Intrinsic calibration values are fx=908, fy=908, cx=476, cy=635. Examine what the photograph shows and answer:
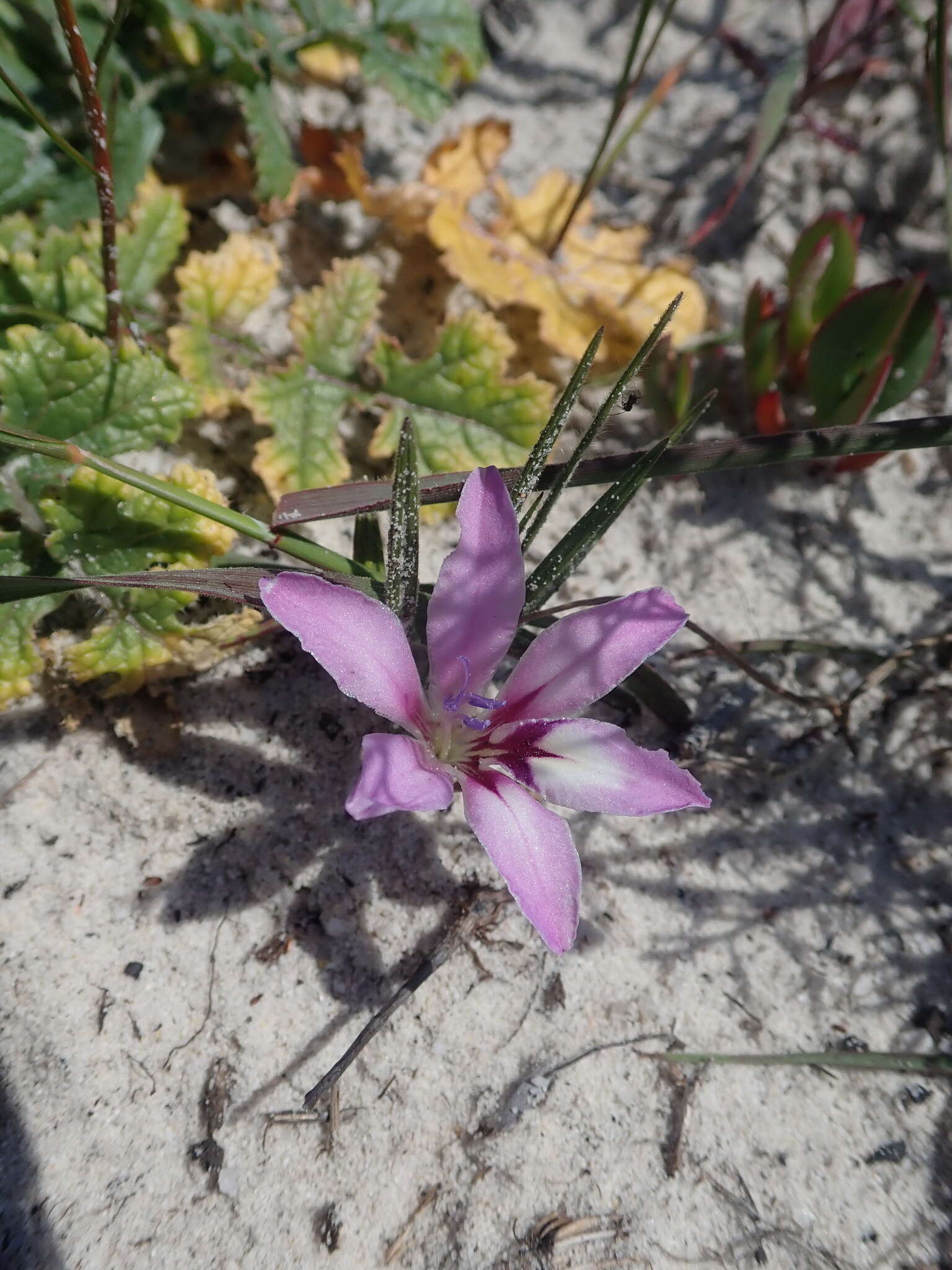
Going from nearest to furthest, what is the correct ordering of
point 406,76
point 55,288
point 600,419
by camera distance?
point 600,419, point 55,288, point 406,76

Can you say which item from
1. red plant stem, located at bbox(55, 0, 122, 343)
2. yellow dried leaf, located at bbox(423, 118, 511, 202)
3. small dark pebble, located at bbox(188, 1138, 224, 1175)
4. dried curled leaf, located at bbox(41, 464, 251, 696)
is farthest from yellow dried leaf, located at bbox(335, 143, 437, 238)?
small dark pebble, located at bbox(188, 1138, 224, 1175)

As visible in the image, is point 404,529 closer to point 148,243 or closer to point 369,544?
point 369,544

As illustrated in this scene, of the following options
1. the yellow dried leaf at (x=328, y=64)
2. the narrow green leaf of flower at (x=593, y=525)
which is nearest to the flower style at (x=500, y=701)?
the narrow green leaf of flower at (x=593, y=525)

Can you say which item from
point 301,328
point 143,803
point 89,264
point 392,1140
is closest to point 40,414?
point 89,264

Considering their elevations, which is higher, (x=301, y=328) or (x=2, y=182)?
(x=2, y=182)

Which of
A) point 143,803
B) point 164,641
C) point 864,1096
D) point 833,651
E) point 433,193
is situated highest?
point 433,193

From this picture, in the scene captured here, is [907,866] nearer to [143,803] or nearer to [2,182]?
[143,803]

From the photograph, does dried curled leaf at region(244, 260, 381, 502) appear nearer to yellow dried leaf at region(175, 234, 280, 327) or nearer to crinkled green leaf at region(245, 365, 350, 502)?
crinkled green leaf at region(245, 365, 350, 502)

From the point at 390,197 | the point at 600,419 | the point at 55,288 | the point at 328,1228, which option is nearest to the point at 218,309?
the point at 55,288
